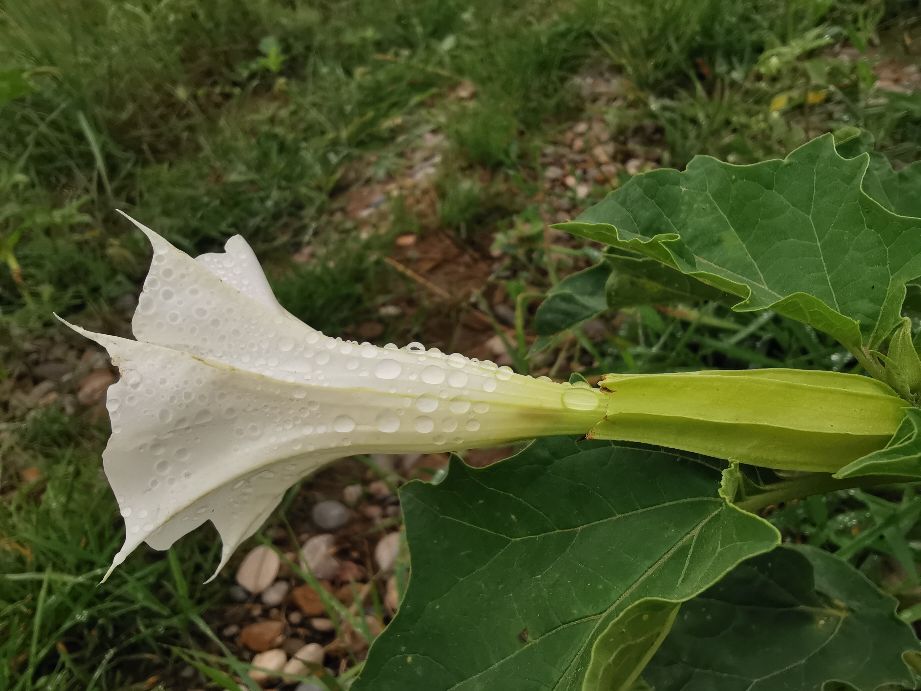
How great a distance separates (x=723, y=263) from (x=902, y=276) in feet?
0.69

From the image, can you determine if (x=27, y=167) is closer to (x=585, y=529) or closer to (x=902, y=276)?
(x=585, y=529)

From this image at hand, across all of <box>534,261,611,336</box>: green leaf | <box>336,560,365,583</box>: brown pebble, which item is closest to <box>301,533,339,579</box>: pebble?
<box>336,560,365,583</box>: brown pebble

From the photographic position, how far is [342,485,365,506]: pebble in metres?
1.75

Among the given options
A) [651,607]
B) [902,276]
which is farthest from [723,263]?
[651,607]

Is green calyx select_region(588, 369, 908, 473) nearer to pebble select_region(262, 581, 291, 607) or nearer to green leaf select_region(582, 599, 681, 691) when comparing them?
green leaf select_region(582, 599, 681, 691)

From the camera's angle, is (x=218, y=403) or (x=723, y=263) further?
(x=723, y=263)

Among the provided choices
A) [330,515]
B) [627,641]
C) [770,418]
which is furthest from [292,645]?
[770,418]

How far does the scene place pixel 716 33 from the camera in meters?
2.34

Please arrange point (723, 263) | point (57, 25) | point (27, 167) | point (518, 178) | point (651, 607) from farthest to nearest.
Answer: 1. point (57, 25)
2. point (27, 167)
3. point (518, 178)
4. point (723, 263)
5. point (651, 607)

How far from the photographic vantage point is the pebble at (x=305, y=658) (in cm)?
150

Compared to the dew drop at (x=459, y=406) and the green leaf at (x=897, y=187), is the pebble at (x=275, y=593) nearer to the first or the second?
the dew drop at (x=459, y=406)

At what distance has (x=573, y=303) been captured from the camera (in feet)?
4.26

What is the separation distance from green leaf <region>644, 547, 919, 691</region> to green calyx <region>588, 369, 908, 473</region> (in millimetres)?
276

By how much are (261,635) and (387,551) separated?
299 mm
